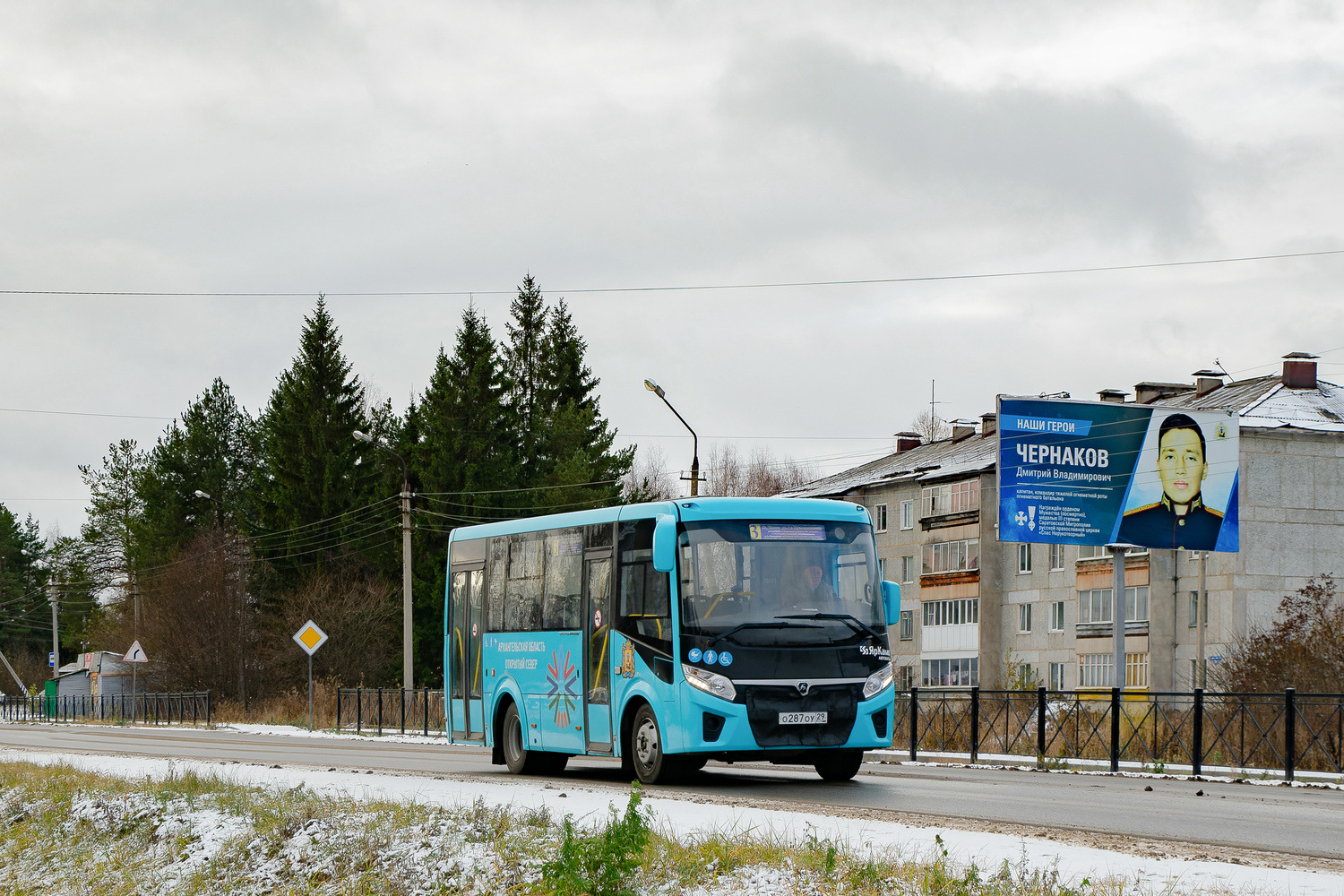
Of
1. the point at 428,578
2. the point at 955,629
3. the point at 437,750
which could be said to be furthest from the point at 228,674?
the point at 437,750

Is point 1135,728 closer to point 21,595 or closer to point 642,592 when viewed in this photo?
point 642,592

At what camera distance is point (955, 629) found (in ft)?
234

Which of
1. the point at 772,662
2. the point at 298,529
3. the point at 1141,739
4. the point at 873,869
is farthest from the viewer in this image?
the point at 298,529

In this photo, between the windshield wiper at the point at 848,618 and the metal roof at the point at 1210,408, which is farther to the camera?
the metal roof at the point at 1210,408

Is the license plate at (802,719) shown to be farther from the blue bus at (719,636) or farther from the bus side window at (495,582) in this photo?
the bus side window at (495,582)

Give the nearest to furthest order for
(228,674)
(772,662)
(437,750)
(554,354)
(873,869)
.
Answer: (873,869) < (772,662) < (437,750) < (228,674) < (554,354)

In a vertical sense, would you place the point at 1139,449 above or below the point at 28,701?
above

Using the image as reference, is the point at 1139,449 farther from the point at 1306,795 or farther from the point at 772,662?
the point at 772,662

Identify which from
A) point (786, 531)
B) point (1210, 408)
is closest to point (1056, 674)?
point (1210, 408)

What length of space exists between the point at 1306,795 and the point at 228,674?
181 ft

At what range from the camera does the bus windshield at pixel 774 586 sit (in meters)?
15.3

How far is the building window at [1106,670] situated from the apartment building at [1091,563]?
0.08m

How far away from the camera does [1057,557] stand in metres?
66.6

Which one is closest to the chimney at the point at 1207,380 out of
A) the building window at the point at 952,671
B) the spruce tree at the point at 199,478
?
the building window at the point at 952,671
